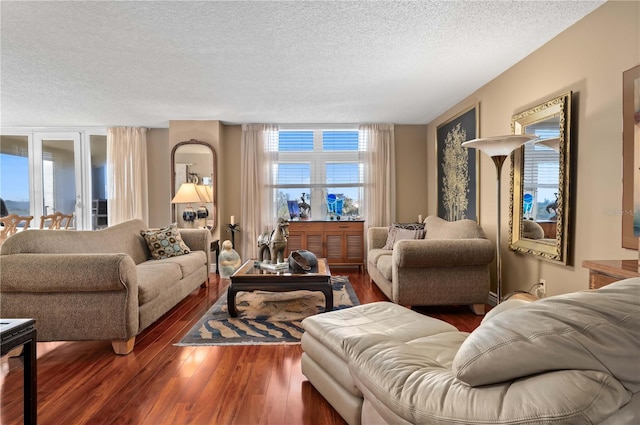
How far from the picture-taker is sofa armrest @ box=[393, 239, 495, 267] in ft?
10.3

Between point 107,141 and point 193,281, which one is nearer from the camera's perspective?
point 193,281

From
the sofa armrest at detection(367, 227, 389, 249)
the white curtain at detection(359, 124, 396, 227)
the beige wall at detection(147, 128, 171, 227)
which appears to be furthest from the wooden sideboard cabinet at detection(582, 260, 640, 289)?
the beige wall at detection(147, 128, 171, 227)

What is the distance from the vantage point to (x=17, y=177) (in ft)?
19.2

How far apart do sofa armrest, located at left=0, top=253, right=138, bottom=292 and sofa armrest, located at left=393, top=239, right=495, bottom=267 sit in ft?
7.43

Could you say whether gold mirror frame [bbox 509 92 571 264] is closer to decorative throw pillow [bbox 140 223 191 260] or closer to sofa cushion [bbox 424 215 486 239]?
sofa cushion [bbox 424 215 486 239]

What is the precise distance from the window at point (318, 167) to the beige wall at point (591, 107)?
2.99 meters

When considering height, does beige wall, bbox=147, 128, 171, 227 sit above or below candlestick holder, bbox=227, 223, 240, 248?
above

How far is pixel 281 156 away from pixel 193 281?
2783 millimetres

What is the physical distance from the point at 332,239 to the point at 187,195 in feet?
7.37

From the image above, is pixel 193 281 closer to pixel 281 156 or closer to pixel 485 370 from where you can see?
pixel 281 156

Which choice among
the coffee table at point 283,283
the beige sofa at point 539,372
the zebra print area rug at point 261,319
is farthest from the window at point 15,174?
the beige sofa at point 539,372

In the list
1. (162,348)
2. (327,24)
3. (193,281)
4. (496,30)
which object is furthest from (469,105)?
(162,348)

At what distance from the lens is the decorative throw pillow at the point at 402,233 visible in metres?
4.36

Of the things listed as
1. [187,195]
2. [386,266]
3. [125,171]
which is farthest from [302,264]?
[125,171]
